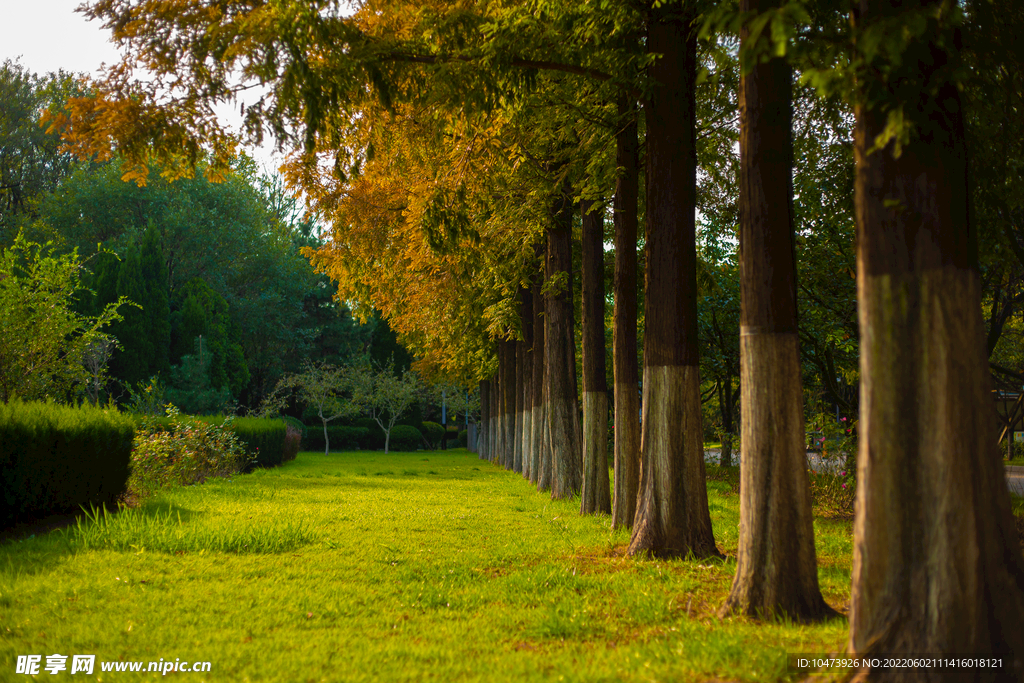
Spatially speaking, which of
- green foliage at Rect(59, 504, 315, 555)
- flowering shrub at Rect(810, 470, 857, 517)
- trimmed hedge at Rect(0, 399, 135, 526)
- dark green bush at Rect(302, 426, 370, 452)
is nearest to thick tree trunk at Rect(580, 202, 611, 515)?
flowering shrub at Rect(810, 470, 857, 517)

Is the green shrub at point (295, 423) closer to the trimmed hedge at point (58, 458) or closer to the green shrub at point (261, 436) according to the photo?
the green shrub at point (261, 436)

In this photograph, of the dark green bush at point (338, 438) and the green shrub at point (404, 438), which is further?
the green shrub at point (404, 438)

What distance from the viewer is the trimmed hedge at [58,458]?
10.2m

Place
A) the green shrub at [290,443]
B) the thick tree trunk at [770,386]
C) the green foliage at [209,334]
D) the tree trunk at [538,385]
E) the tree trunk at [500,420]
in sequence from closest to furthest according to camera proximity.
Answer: the thick tree trunk at [770,386]
the tree trunk at [538,385]
the tree trunk at [500,420]
the green shrub at [290,443]
the green foliage at [209,334]

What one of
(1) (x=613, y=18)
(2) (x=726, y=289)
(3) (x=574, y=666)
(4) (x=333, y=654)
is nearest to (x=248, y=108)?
(1) (x=613, y=18)

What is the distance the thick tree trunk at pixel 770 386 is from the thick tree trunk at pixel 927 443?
1598 millimetres

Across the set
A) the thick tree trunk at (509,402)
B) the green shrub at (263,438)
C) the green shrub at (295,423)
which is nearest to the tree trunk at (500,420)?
the thick tree trunk at (509,402)

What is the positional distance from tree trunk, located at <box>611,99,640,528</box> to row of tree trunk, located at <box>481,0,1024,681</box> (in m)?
0.03

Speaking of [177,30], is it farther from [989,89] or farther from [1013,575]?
[1013,575]

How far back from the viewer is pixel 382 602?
7324mm

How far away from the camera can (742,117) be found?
21.9 ft

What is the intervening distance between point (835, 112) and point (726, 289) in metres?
12.5

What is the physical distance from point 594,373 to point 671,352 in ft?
16.0

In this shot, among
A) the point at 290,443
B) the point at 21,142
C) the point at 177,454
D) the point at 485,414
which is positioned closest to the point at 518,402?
the point at 177,454
